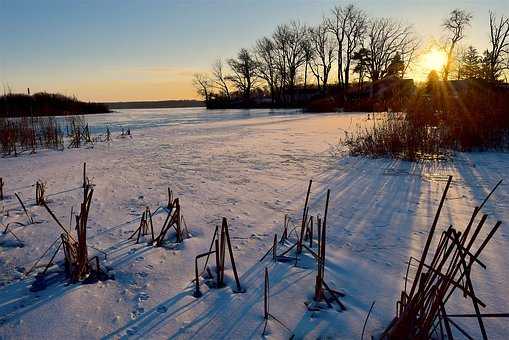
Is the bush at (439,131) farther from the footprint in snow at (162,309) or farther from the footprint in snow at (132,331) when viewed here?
the footprint in snow at (132,331)

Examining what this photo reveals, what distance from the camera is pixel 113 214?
348 centimetres

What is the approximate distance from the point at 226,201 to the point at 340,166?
105 inches

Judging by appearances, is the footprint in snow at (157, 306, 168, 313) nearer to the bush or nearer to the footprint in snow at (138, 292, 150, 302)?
the footprint in snow at (138, 292, 150, 302)

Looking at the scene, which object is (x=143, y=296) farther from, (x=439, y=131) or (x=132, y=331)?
(x=439, y=131)

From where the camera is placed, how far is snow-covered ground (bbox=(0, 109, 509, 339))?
174cm

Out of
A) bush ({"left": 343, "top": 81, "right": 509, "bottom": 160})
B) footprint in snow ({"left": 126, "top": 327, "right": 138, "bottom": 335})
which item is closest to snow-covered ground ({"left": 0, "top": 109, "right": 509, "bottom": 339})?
footprint in snow ({"left": 126, "top": 327, "right": 138, "bottom": 335})

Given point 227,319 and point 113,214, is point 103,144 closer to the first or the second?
point 113,214

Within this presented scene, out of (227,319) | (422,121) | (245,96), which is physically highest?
(245,96)

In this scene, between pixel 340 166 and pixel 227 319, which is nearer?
pixel 227 319

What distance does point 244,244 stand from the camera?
2.71m

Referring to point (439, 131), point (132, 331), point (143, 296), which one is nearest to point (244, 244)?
point (143, 296)

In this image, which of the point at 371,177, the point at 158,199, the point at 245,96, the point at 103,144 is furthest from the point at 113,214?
the point at 245,96

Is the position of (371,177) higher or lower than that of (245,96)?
lower

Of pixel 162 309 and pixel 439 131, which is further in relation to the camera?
pixel 439 131
